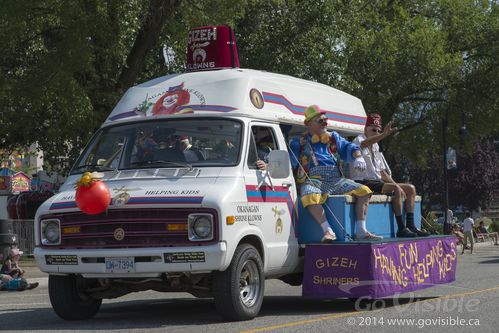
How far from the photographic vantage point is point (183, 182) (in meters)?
9.34

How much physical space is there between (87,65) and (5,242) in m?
4.59

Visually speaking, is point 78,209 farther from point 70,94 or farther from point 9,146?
point 9,146

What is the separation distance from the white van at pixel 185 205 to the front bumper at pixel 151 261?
0.03 ft

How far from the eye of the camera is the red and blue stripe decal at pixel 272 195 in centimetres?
964

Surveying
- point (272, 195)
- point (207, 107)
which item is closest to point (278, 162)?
point (272, 195)

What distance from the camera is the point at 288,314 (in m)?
10.3

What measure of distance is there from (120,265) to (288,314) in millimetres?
2300

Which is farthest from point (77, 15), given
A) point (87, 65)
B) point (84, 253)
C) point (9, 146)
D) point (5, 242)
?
point (84, 253)

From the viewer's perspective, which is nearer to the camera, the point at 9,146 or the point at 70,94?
the point at 70,94

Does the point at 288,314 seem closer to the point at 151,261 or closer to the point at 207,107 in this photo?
the point at 151,261

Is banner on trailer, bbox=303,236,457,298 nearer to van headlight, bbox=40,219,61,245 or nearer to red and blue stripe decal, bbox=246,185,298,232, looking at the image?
red and blue stripe decal, bbox=246,185,298,232

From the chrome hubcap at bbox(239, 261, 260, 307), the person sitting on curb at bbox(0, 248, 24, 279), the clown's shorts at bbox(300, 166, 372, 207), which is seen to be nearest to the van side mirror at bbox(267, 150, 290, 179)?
A: the clown's shorts at bbox(300, 166, 372, 207)

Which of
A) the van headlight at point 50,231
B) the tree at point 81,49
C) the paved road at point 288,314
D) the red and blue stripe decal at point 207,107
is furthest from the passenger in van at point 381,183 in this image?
the tree at point 81,49

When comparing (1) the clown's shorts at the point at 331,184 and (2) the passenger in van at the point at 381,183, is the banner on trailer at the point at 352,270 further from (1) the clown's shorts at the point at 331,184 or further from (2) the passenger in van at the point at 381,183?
(2) the passenger in van at the point at 381,183
